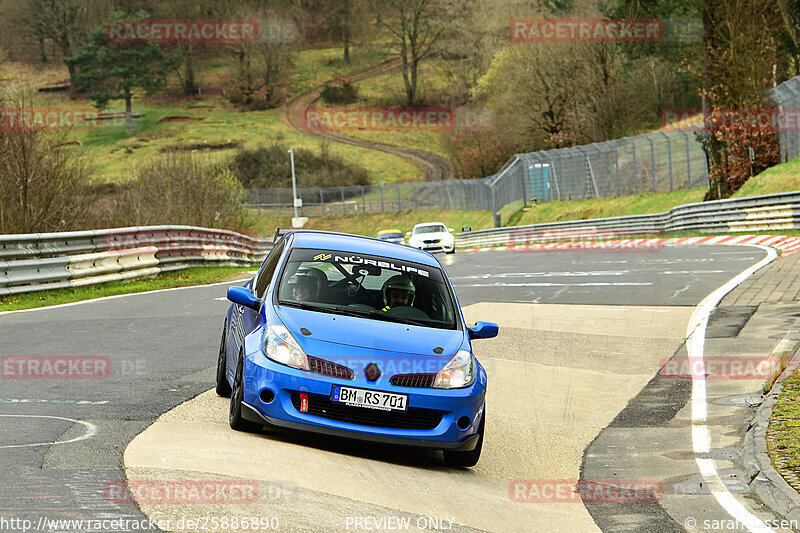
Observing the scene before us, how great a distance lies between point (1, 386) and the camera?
9.12 metres

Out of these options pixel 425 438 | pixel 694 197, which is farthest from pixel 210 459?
pixel 694 197

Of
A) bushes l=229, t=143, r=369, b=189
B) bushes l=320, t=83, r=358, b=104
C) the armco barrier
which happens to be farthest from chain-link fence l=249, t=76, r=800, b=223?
bushes l=320, t=83, r=358, b=104

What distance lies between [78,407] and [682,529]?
475cm

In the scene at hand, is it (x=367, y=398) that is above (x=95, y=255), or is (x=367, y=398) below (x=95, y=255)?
above

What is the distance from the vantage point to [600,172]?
175 ft

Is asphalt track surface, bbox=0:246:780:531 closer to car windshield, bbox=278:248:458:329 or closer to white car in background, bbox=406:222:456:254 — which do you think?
car windshield, bbox=278:248:458:329

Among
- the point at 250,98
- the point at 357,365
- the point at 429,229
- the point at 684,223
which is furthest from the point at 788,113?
the point at 250,98

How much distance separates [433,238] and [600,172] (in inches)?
650

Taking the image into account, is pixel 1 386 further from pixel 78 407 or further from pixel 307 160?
pixel 307 160

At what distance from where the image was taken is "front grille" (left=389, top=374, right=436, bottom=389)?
7.22 m

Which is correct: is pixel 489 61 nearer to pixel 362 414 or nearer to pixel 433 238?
pixel 433 238

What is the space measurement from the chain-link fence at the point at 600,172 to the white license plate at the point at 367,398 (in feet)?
103

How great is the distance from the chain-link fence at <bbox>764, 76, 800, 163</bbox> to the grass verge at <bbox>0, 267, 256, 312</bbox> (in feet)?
64.8

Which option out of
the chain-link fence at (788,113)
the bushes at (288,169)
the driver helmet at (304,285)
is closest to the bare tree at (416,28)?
the bushes at (288,169)
